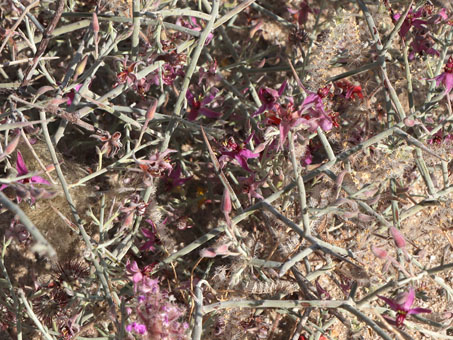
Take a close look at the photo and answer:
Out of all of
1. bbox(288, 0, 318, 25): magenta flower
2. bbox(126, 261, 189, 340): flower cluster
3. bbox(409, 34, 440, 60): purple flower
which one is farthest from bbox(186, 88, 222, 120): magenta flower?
bbox(409, 34, 440, 60): purple flower

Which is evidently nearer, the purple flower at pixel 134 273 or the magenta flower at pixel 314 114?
the magenta flower at pixel 314 114

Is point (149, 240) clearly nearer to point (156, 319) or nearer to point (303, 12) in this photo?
point (156, 319)

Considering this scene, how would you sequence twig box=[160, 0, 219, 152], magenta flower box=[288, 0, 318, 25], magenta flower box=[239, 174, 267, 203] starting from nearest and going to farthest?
twig box=[160, 0, 219, 152] → magenta flower box=[239, 174, 267, 203] → magenta flower box=[288, 0, 318, 25]

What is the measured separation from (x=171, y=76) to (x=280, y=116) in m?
0.48

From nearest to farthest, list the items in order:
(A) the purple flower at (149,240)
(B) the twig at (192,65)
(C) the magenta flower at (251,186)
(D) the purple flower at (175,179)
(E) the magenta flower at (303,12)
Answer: (B) the twig at (192,65), (C) the magenta flower at (251,186), (A) the purple flower at (149,240), (D) the purple flower at (175,179), (E) the magenta flower at (303,12)

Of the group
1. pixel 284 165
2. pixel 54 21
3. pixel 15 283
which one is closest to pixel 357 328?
pixel 284 165

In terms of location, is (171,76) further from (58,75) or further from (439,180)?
(439,180)

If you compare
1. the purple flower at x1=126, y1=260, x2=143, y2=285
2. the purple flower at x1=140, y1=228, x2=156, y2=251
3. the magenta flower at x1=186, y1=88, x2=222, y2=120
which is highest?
the magenta flower at x1=186, y1=88, x2=222, y2=120

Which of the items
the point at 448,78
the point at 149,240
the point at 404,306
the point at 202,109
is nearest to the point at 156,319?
the point at 149,240

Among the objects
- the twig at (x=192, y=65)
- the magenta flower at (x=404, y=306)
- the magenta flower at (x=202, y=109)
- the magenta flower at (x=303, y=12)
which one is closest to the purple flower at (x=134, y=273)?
the twig at (x=192, y=65)

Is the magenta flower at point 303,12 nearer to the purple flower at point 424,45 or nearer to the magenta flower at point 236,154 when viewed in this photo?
the purple flower at point 424,45

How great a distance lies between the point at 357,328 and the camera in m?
1.73

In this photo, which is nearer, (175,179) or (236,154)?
(236,154)

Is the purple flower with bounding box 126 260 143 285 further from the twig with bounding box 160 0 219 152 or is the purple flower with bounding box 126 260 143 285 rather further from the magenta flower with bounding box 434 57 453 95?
the magenta flower with bounding box 434 57 453 95
